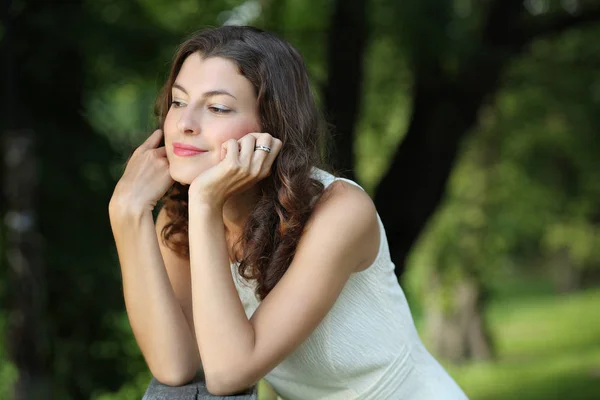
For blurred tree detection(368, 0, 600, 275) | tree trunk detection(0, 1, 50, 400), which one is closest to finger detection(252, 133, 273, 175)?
tree trunk detection(0, 1, 50, 400)

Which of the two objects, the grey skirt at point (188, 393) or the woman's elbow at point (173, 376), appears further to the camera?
the woman's elbow at point (173, 376)

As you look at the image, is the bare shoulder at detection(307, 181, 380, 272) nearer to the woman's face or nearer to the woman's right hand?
the woman's face

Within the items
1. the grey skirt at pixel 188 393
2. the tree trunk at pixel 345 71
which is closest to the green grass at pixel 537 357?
the tree trunk at pixel 345 71

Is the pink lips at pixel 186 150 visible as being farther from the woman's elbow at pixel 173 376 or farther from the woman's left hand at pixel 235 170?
the woman's elbow at pixel 173 376

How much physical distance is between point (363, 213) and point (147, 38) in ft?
13.0

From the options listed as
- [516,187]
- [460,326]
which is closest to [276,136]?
[516,187]

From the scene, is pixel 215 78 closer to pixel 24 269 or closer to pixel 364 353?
pixel 364 353

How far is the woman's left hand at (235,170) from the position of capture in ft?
6.67

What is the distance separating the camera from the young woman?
6.35 feet

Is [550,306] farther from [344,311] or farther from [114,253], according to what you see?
[344,311]

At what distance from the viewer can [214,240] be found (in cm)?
197

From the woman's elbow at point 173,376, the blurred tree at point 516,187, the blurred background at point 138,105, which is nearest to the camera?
the woman's elbow at point 173,376

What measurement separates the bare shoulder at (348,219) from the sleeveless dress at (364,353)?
0.06m

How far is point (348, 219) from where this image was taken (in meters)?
2.07
